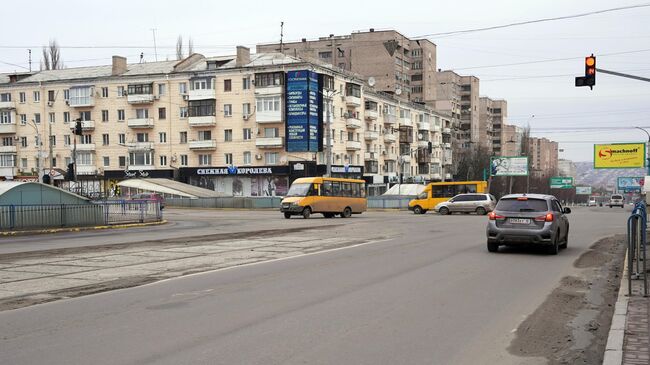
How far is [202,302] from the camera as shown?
29.6 feet

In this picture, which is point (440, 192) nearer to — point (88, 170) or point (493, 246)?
point (493, 246)

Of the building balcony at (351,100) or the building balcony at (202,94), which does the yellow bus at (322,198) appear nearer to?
the building balcony at (351,100)

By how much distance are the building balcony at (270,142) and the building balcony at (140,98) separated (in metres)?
15.3

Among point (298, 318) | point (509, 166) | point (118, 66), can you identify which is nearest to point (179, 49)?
point (118, 66)

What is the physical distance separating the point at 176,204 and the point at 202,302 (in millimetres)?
52659

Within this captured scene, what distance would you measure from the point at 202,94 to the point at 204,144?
590cm

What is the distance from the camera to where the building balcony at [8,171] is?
7994cm

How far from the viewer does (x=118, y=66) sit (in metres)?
77.6

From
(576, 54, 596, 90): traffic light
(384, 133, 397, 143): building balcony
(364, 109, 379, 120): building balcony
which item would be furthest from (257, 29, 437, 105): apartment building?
(576, 54, 596, 90): traffic light

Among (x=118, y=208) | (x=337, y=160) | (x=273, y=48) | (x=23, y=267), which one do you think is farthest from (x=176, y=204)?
(x=273, y=48)

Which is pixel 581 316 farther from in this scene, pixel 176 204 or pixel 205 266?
pixel 176 204

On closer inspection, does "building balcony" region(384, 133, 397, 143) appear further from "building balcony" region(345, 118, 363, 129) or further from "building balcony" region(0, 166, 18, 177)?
"building balcony" region(0, 166, 18, 177)

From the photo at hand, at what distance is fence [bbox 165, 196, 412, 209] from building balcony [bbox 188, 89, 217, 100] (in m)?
16.1

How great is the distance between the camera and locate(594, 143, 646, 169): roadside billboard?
68.8 metres
